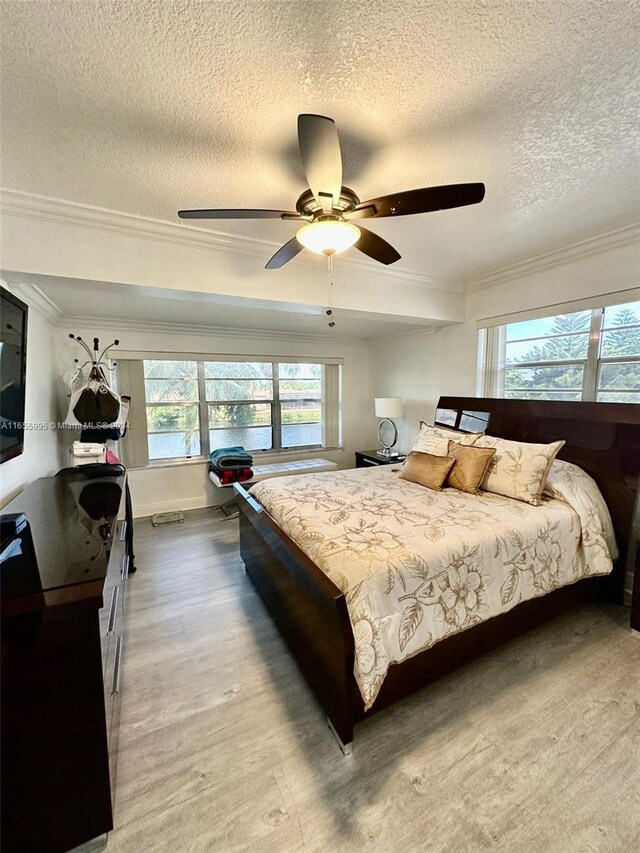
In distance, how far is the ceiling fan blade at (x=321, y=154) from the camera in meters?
1.11

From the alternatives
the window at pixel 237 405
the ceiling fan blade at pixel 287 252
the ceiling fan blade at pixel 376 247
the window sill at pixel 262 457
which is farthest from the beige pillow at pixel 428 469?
the window at pixel 237 405

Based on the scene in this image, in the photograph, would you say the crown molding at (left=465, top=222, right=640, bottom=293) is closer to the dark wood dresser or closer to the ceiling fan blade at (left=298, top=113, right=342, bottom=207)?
the ceiling fan blade at (left=298, top=113, right=342, bottom=207)

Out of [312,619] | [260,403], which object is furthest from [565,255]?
[260,403]

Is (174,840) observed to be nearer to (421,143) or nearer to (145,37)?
(145,37)

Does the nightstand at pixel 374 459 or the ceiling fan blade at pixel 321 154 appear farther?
the nightstand at pixel 374 459

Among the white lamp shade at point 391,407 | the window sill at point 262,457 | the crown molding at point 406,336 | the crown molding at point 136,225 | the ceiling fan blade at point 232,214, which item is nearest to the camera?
the ceiling fan blade at point 232,214

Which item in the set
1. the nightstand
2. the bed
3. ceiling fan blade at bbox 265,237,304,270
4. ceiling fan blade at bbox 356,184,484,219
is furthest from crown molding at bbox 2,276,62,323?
the nightstand

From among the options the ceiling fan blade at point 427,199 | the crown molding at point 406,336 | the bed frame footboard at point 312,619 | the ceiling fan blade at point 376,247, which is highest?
the ceiling fan blade at point 427,199

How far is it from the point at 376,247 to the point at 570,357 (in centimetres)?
202

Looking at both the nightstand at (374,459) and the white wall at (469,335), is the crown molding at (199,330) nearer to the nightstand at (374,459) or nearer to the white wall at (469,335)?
the white wall at (469,335)

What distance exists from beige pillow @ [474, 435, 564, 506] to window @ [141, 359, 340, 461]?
122 inches

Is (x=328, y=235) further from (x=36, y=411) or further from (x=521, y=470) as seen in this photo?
(x=36, y=411)

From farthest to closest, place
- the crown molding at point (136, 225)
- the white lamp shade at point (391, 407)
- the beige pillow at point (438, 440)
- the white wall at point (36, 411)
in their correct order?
the white lamp shade at point (391, 407), the beige pillow at point (438, 440), the white wall at point (36, 411), the crown molding at point (136, 225)

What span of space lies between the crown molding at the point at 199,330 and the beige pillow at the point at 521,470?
300 centimetres
